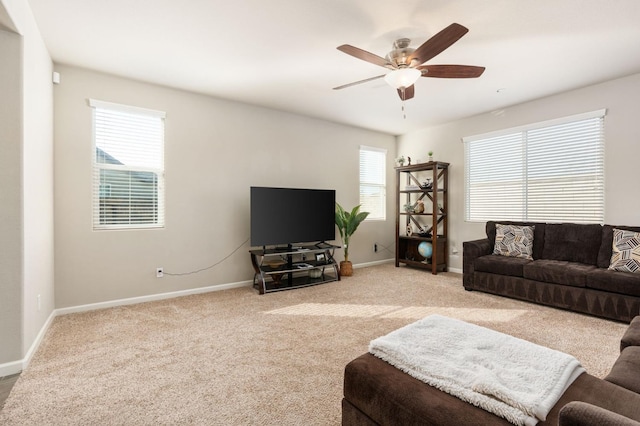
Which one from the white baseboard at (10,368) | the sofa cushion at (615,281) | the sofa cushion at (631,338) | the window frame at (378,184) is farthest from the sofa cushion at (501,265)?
the white baseboard at (10,368)

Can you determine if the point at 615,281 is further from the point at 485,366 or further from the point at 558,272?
the point at 485,366

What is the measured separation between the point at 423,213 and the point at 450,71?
3079 millimetres

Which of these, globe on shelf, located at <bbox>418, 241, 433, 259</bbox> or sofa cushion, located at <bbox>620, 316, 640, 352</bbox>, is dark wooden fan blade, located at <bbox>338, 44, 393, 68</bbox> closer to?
sofa cushion, located at <bbox>620, 316, 640, 352</bbox>

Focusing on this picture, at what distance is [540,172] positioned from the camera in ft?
14.4

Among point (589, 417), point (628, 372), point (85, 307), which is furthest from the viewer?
point (85, 307)

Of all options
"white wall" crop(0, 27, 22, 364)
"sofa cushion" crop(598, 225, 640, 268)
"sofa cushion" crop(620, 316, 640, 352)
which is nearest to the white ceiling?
"white wall" crop(0, 27, 22, 364)

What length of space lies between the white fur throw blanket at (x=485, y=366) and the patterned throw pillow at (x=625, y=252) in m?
2.69

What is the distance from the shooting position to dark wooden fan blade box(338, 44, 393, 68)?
2328 millimetres

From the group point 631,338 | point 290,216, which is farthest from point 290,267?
point 631,338

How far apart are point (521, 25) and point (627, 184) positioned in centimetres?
252

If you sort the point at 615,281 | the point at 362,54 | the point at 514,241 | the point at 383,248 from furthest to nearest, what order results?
1. the point at 383,248
2. the point at 514,241
3. the point at 615,281
4. the point at 362,54

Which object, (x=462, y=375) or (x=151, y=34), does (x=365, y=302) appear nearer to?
(x=462, y=375)

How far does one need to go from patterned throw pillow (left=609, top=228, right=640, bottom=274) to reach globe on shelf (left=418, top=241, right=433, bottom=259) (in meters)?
2.37

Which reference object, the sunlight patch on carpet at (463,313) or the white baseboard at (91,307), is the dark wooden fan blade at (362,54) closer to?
the sunlight patch on carpet at (463,313)
